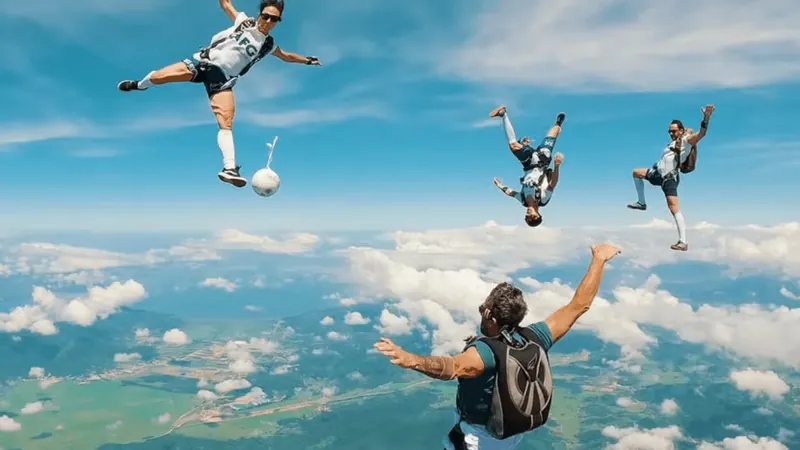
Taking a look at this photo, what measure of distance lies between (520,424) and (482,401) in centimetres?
37

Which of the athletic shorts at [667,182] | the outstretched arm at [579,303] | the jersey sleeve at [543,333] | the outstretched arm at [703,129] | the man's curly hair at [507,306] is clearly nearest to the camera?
the man's curly hair at [507,306]

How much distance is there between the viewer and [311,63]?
379 inches

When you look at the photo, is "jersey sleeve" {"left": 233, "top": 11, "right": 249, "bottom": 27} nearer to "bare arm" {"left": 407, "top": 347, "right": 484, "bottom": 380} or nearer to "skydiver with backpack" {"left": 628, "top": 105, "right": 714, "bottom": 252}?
"bare arm" {"left": 407, "top": 347, "right": 484, "bottom": 380}

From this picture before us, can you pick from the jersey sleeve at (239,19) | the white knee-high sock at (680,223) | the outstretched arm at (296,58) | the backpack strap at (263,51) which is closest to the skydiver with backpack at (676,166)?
the white knee-high sock at (680,223)

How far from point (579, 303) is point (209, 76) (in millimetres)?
6719

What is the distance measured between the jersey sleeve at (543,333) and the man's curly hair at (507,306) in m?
0.40

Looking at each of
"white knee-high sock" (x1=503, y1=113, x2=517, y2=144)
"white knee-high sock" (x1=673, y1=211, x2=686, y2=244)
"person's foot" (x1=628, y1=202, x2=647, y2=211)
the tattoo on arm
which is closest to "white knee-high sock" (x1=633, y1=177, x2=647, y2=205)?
"person's foot" (x1=628, y1=202, x2=647, y2=211)

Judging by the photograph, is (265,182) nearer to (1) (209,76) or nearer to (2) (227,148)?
(2) (227,148)

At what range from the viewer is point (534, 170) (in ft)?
45.6

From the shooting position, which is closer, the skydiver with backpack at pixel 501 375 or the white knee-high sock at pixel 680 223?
the skydiver with backpack at pixel 501 375

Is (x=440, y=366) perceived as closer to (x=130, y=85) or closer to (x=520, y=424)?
(x=520, y=424)

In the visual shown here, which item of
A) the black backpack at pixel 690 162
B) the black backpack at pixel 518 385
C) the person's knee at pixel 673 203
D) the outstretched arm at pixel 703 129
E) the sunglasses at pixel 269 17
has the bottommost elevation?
the black backpack at pixel 518 385

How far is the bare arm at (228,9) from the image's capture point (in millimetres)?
9073

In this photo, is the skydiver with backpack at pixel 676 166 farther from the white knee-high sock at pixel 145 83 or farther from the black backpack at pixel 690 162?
the white knee-high sock at pixel 145 83
